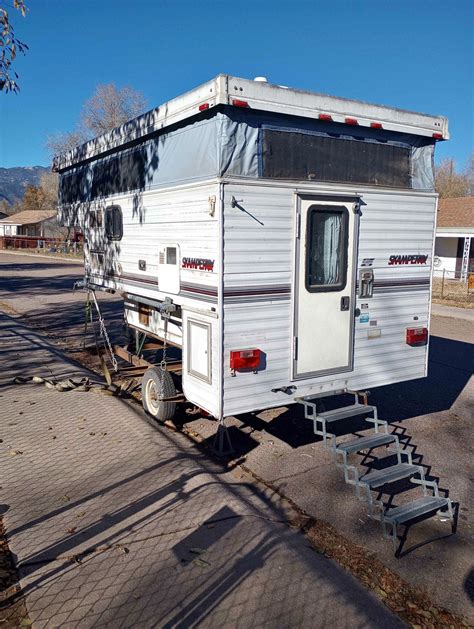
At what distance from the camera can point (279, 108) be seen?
4871mm

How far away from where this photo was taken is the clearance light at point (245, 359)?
4.87 meters

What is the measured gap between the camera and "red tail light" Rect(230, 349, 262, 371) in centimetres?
487

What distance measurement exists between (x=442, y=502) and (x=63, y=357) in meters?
7.18

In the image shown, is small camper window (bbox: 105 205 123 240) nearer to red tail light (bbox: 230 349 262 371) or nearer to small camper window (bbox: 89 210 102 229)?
small camper window (bbox: 89 210 102 229)

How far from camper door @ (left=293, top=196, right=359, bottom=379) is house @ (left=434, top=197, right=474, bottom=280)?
72.2 feet

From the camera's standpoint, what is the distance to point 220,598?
3.37 meters

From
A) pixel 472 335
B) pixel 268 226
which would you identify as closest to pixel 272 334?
pixel 268 226

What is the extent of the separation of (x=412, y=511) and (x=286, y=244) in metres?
2.49

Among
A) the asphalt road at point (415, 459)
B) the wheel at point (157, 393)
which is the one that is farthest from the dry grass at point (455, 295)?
the wheel at point (157, 393)

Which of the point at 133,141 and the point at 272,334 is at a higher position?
the point at 133,141

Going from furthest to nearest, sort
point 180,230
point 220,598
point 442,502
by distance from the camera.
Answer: point 180,230, point 442,502, point 220,598

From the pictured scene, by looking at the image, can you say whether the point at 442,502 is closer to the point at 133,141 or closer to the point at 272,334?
the point at 272,334

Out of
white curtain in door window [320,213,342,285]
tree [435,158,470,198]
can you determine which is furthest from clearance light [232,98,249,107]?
tree [435,158,470,198]

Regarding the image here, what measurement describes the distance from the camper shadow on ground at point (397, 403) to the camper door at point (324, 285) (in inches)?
41.2
